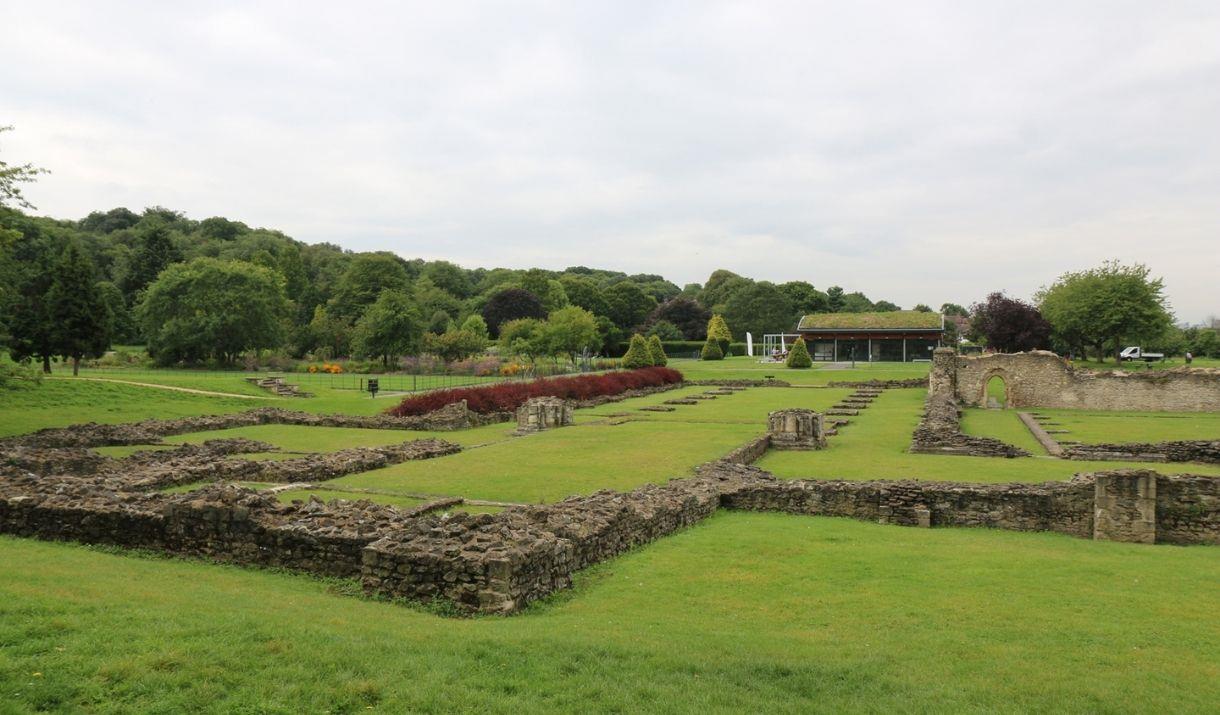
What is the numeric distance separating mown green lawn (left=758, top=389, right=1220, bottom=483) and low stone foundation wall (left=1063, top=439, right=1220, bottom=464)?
2.04ft

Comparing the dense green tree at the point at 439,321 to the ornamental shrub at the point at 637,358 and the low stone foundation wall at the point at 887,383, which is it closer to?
the ornamental shrub at the point at 637,358

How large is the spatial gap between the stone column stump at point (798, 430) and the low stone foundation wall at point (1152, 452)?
24.0 feet

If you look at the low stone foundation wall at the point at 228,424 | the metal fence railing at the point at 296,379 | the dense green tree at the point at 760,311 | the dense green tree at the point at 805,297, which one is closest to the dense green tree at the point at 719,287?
the dense green tree at the point at 805,297

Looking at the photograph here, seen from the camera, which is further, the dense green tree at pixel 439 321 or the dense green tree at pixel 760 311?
the dense green tree at pixel 760 311

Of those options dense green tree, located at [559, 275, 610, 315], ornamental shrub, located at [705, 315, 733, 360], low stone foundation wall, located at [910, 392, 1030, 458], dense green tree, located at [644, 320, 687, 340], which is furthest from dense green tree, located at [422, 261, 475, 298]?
low stone foundation wall, located at [910, 392, 1030, 458]

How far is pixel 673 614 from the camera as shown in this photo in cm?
931

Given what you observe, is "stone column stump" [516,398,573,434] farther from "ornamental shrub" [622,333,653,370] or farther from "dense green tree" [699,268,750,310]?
"dense green tree" [699,268,750,310]

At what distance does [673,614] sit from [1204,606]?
648 centimetres

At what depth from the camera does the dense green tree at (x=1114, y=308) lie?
60844 mm

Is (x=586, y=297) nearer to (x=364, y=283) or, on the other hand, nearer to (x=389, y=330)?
(x=364, y=283)

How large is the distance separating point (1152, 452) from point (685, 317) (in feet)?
323

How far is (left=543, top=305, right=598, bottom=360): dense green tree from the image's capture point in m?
65.0

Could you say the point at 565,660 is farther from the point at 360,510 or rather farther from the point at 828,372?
the point at 828,372

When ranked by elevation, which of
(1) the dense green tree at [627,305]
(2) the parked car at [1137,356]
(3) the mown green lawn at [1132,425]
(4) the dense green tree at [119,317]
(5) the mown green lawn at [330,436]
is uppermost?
(1) the dense green tree at [627,305]
